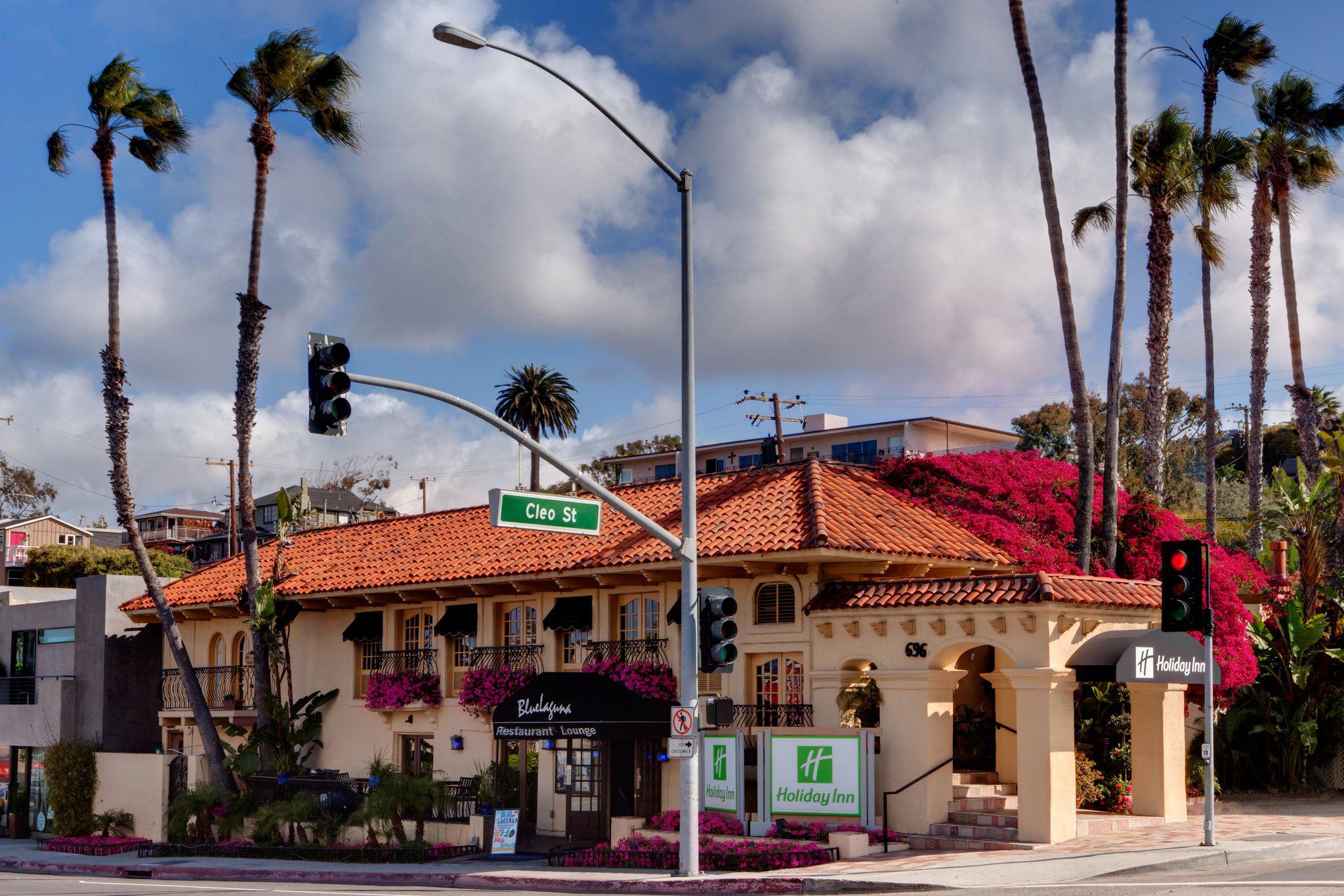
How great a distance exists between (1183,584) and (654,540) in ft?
35.6

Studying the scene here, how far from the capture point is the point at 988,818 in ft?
71.6

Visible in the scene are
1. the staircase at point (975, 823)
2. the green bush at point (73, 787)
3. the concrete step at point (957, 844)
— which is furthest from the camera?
the green bush at point (73, 787)

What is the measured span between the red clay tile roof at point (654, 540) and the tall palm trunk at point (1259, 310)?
16.9m

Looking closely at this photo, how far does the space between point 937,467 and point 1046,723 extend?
8.76m

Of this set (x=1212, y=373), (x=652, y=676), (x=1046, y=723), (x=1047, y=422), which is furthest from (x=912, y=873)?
(x=1047, y=422)

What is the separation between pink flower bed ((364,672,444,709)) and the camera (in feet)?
101

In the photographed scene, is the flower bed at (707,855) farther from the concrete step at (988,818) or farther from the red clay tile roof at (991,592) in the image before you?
the red clay tile roof at (991,592)

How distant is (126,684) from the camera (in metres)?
38.6

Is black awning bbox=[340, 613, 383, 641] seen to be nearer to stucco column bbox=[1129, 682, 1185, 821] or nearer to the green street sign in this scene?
the green street sign

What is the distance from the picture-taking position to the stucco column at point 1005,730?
24.6 meters

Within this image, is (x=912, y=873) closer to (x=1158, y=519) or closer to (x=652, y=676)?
(x=652, y=676)

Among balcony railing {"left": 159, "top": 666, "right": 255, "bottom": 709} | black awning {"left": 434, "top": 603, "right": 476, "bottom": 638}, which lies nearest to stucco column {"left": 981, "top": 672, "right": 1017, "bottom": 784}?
black awning {"left": 434, "top": 603, "right": 476, "bottom": 638}

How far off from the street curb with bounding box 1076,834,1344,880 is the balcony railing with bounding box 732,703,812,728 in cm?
680

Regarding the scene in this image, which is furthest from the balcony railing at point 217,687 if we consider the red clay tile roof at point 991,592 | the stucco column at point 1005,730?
the stucco column at point 1005,730
